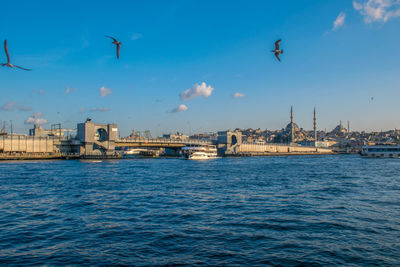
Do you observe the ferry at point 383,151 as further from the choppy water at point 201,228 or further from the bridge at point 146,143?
the choppy water at point 201,228

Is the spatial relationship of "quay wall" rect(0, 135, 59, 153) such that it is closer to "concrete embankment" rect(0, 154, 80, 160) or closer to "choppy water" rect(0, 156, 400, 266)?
"concrete embankment" rect(0, 154, 80, 160)

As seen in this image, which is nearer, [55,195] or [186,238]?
[186,238]

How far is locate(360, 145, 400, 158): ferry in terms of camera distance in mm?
82188

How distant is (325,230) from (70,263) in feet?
27.5

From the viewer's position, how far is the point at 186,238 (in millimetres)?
10492

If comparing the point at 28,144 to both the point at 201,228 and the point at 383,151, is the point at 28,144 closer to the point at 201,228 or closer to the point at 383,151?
the point at 201,228

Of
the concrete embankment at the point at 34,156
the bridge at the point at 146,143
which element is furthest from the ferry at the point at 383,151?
the concrete embankment at the point at 34,156

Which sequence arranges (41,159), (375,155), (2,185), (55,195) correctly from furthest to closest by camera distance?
(375,155)
(41,159)
(2,185)
(55,195)

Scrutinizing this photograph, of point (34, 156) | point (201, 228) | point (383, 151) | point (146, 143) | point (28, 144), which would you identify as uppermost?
point (146, 143)

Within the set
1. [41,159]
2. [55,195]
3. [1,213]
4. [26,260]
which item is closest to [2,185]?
[55,195]

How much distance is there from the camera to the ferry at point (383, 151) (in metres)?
82.2

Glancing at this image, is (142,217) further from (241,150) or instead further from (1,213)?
(241,150)

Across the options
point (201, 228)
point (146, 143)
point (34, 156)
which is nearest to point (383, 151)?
point (146, 143)

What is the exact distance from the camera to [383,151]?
277 feet
